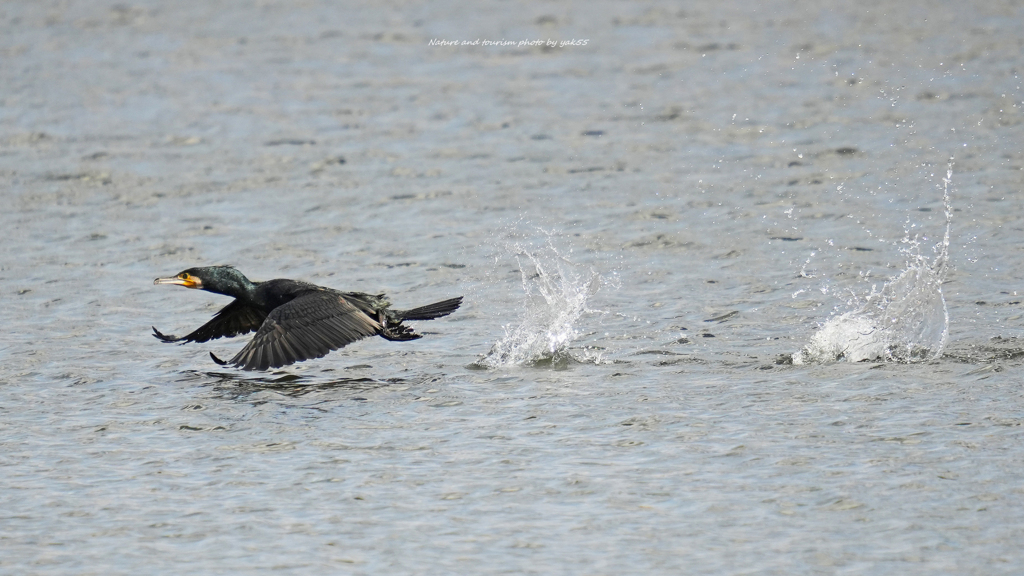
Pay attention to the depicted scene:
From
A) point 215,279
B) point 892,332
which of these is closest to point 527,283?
point 215,279

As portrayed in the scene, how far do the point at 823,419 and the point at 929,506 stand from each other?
1225 mm

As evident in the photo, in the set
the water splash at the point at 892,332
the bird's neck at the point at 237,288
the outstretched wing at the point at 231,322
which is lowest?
the water splash at the point at 892,332

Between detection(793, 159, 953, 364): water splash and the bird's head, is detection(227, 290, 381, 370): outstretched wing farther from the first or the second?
detection(793, 159, 953, 364): water splash

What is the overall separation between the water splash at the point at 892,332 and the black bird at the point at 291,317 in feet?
7.76

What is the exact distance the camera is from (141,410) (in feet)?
24.8

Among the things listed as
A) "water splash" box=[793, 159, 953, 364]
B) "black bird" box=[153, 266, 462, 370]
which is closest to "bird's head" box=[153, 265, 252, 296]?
"black bird" box=[153, 266, 462, 370]

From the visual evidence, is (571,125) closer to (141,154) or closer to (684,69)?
(684,69)

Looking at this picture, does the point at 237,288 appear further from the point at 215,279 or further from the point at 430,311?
the point at 430,311

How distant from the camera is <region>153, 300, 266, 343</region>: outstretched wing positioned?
8734 mm

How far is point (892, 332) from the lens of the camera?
8117 mm

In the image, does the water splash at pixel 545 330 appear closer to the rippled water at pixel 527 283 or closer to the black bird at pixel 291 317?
the rippled water at pixel 527 283

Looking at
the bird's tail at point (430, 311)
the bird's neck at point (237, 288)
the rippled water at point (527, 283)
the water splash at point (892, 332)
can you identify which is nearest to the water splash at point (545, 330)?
the rippled water at point (527, 283)

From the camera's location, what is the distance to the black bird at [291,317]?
25.1 ft

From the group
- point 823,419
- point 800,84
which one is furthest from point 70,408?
point 800,84
